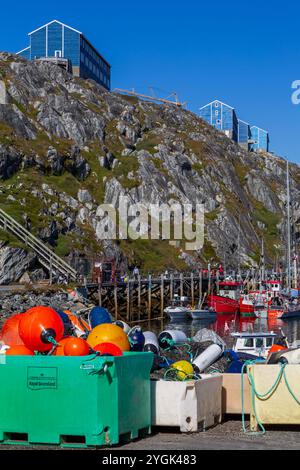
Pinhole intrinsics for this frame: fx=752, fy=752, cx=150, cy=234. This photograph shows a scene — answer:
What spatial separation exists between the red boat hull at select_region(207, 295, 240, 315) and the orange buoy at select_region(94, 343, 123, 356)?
66.7 meters

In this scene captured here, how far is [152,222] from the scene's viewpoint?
361 ft

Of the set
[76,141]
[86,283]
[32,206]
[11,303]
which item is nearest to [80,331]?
[11,303]

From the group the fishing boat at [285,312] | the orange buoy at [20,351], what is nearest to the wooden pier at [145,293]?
the fishing boat at [285,312]

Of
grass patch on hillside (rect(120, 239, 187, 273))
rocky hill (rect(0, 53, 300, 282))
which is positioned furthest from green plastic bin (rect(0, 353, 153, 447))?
grass patch on hillside (rect(120, 239, 187, 273))

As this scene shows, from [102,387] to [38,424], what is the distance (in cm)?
133

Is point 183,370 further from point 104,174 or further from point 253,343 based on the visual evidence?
point 104,174

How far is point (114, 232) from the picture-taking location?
9788cm

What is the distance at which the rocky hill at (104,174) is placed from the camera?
89812 millimetres

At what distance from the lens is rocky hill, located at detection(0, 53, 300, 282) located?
89812 millimetres

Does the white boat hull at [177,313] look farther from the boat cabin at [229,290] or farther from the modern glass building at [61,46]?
the modern glass building at [61,46]

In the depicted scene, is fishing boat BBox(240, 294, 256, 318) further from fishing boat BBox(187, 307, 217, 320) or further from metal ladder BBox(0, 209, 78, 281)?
metal ladder BBox(0, 209, 78, 281)

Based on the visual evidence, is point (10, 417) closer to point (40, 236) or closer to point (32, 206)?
point (40, 236)

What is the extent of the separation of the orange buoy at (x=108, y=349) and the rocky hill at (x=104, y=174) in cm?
5607
